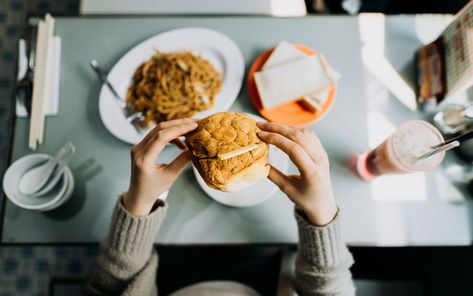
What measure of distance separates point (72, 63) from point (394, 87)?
1.20 meters

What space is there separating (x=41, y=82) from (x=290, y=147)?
947 mm

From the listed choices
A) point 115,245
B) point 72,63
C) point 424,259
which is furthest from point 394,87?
point 72,63

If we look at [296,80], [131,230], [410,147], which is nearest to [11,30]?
[131,230]

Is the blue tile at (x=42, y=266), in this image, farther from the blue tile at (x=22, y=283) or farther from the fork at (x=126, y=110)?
the fork at (x=126, y=110)

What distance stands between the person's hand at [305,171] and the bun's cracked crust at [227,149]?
0.04 meters

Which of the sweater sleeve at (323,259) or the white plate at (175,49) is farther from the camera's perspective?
the white plate at (175,49)

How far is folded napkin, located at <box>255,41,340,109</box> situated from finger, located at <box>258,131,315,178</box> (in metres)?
0.36

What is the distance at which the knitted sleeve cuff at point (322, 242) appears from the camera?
1.12 meters

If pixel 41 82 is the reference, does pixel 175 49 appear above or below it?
above

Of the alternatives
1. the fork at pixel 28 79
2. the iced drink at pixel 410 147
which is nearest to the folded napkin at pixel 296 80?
the iced drink at pixel 410 147

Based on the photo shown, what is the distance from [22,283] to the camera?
86.4 inches

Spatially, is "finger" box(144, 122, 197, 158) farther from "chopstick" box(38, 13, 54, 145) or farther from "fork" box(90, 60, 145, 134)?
"chopstick" box(38, 13, 54, 145)

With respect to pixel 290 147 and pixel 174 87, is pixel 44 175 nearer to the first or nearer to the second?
pixel 174 87

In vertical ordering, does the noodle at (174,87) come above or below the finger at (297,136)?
below
